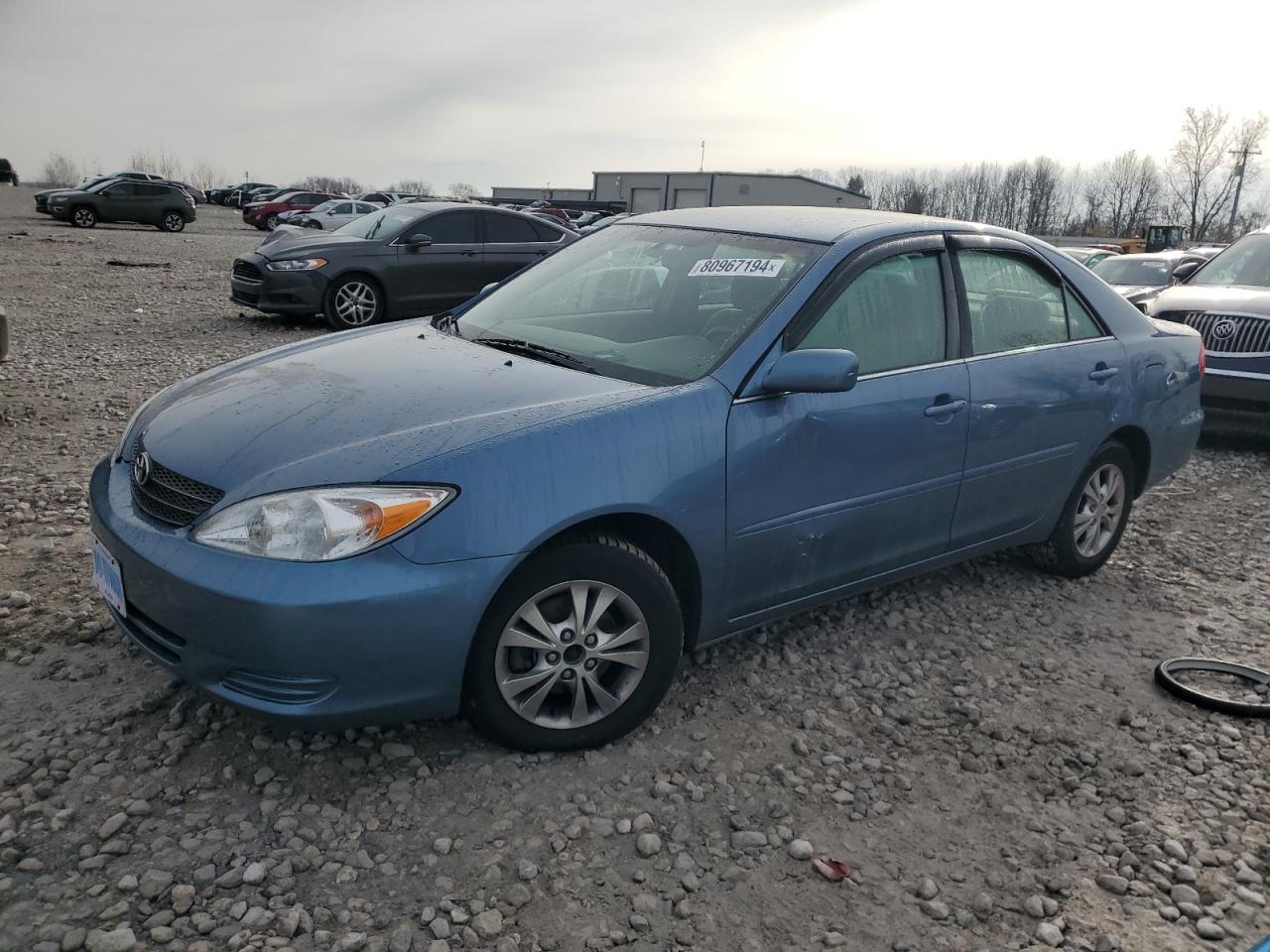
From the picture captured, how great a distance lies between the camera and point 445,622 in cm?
264

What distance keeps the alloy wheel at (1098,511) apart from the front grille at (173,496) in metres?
3.70

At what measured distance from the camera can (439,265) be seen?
1156 centimetres

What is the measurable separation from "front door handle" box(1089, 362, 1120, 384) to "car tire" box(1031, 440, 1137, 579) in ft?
1.12

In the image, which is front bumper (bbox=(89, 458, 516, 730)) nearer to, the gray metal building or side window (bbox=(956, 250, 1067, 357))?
side window (bbox=(956, 250, 1067, 357))

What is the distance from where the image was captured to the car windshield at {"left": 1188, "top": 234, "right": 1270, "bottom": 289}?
28.7 feet

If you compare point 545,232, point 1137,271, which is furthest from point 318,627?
point 1137,271

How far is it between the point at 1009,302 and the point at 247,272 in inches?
372

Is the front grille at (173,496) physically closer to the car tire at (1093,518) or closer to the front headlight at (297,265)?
the car tire at (1093,518)

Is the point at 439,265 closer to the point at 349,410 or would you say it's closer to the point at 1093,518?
the point at 1093,518

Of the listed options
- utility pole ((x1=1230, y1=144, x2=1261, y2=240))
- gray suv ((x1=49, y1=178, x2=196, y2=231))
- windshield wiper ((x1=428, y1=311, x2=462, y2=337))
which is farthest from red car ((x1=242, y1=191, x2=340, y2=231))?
utility pole ((x1=1230, y1=144, x2=1261, y2=240))

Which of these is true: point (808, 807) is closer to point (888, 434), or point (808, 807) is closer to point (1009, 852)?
point (1009, 852)

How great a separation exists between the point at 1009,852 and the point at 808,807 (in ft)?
1.80

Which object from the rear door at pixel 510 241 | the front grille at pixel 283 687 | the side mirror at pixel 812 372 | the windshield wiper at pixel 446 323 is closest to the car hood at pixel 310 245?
the rear door at pixel 510 241

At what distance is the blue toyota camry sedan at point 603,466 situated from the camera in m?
2.61
